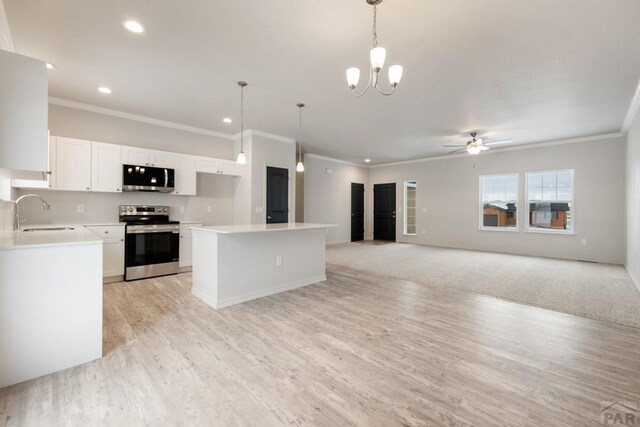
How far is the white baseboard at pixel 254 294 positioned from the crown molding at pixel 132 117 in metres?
3.21

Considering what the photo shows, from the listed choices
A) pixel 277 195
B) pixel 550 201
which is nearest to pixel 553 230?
pixel 550 201

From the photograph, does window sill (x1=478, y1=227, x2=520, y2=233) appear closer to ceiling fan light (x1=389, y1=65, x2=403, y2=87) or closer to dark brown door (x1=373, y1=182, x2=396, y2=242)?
dark brown door (x1=373, y1=182, x2=396, y2=242)

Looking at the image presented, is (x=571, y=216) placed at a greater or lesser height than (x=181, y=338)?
greater

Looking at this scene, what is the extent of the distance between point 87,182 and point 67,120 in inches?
40.5

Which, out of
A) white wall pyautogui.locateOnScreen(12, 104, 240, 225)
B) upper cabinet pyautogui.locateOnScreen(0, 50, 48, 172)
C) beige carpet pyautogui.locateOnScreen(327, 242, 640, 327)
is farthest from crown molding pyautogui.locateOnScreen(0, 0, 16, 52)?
beige carpet pyautogui.locateOnScreen(327, 242, 640, 327)

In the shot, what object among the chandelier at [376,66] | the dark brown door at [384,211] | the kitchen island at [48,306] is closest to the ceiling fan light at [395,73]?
the chandelier at [376,66]

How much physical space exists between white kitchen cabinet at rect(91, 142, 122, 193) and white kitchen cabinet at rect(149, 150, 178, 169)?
1.53 ft

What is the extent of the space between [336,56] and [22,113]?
2637mm

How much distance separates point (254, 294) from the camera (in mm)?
3781

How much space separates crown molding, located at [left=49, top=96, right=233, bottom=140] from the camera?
4303 mm

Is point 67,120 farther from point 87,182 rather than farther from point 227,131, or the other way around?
point 227,131

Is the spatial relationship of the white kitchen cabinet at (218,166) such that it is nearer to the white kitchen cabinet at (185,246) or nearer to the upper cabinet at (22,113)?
the white kitchen cabinet at (185,246)

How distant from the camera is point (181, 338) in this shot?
104 inches

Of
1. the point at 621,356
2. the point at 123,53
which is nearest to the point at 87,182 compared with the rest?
the point at 123,53
